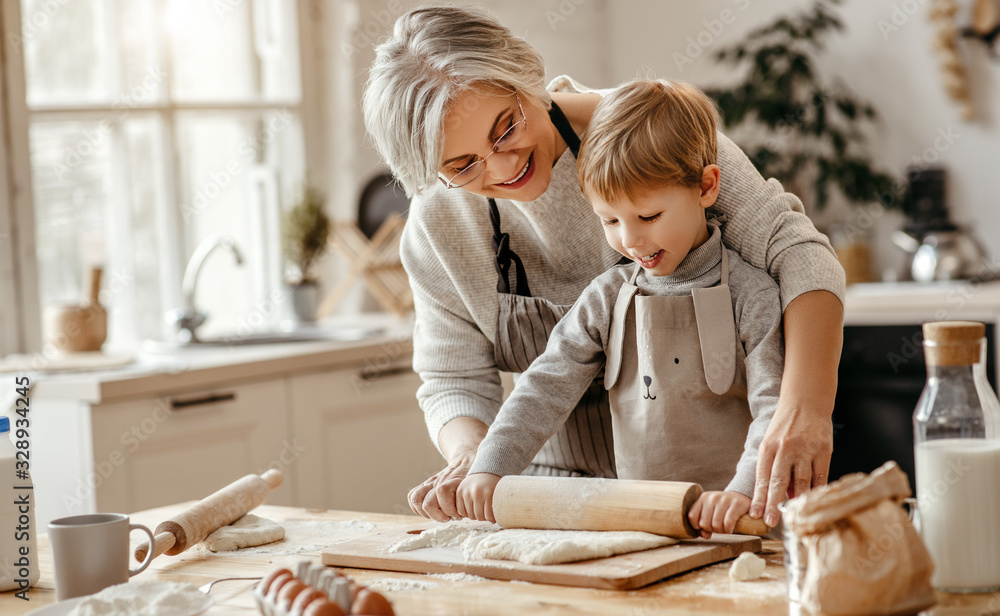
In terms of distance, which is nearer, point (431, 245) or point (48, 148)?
point (431, 245)

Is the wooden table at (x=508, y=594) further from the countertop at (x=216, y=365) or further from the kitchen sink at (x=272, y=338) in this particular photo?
the kitchen sink at (x=272, y=338)

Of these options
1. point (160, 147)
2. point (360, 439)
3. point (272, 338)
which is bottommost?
point (360, 439)

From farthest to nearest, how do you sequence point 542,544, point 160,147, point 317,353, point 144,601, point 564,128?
point 160,147, point 317,353, point 564,128, point 542,544, point 144,601

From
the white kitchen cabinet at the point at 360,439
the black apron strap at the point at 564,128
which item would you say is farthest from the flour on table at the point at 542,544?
the white kitchen cabinet at the point at 360,439

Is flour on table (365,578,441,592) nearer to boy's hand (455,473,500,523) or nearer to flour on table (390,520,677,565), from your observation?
flour on table (390,520,677,565)

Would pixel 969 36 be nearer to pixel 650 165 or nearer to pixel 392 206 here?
pixel 392 206

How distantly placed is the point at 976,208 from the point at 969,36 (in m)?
0.55

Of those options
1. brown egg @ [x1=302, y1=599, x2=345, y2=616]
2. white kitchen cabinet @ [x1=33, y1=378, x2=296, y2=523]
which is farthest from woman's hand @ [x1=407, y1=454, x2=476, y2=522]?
white kitchen cabinet @ [x1=33, y1=378, x2=296, y2=523]

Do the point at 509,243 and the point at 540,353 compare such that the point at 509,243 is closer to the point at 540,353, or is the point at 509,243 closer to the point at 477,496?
the point at 540,353

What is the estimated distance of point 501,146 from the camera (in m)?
1.32

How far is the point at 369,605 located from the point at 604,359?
2.06 feet

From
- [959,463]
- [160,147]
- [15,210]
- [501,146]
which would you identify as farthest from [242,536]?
[160,147]

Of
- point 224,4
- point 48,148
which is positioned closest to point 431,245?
point 48,148

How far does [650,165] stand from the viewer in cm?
119
